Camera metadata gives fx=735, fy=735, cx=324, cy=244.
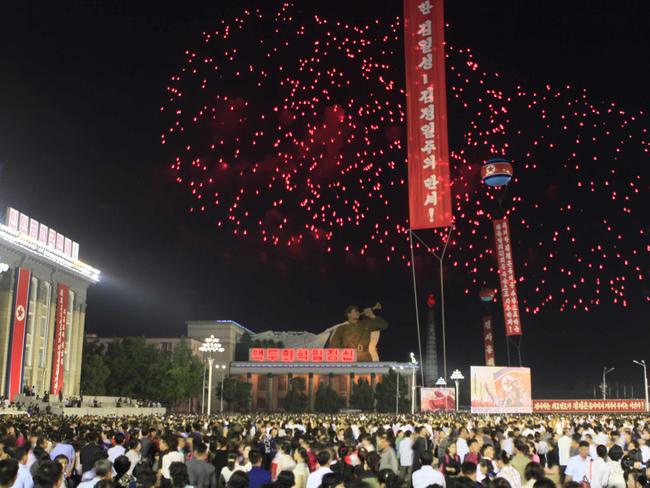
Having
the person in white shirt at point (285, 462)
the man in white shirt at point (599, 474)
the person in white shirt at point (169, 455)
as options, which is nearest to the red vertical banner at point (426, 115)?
the man in white shirt at point (599, 474)

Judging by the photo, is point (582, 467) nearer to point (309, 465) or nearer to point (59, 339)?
point (309, 465)

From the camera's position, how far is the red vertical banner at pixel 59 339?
214 ft

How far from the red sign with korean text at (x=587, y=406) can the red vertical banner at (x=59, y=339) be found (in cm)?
4131

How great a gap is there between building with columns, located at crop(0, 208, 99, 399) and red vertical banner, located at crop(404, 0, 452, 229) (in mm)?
42872

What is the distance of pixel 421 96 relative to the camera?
20984 mm

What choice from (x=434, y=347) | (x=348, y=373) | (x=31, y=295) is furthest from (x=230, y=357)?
(x=31, y=295)

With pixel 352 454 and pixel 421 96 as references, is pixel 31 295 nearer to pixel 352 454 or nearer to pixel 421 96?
pixel 421 96

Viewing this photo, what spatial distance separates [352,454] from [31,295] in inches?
2205

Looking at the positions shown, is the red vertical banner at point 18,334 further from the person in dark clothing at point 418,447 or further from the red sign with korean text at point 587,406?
the person in dark clothing at point 418,447

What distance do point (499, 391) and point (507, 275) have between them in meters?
24.1

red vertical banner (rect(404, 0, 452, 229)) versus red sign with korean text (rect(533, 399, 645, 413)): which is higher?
red vertical banner (rect(404, 0, 452, 229))

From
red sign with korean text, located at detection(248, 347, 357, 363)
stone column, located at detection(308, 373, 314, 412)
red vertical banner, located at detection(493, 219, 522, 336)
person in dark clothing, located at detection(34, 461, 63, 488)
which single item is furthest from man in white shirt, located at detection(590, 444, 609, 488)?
red sign with korean text, located at detection(248, 347, 357, 363)

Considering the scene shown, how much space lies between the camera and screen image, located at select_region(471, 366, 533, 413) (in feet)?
82.7

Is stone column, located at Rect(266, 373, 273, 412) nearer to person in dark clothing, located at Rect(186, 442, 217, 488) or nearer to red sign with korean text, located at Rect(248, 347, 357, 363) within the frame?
red sign with korean text, located at Rect(248, 347, 357, 363)
